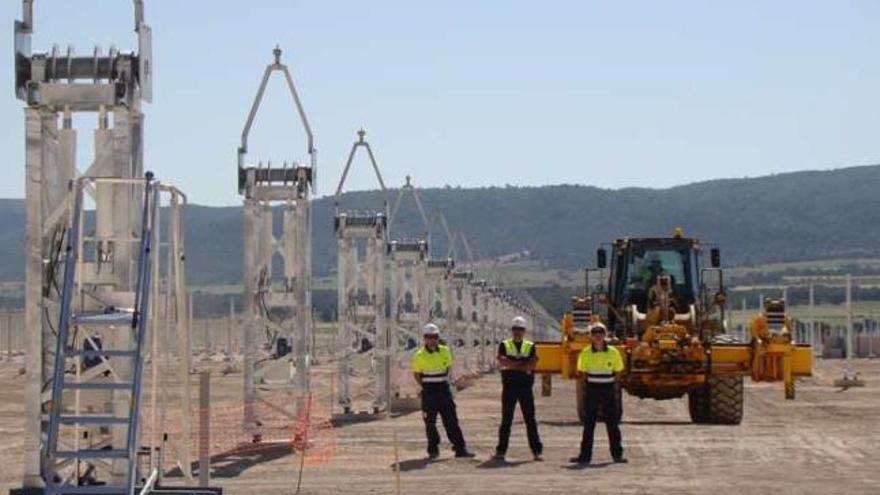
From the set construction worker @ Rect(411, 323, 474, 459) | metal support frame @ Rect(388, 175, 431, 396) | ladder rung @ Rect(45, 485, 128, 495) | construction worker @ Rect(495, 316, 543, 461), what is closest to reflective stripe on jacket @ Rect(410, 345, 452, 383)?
construction worker @ Rect(411, 323, 474, 459)

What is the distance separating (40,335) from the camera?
15.4 metres

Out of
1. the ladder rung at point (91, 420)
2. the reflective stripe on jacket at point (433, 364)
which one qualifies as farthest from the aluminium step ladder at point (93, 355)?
the reflective stripe on jacket at point (433, 364)

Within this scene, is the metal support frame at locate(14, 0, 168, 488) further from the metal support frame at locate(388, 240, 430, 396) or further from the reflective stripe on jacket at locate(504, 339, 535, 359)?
the metal support frame at locate(388, 240, 430, 396)

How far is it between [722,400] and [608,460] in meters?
7.08

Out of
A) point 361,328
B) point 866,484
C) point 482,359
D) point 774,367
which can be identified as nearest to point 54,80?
point 866,484

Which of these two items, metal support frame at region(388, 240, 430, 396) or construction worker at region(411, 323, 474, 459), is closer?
construction worker at region(411, 323, 474, 459)

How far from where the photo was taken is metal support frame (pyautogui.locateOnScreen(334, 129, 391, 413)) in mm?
36781

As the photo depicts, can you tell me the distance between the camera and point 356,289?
38.1 meters

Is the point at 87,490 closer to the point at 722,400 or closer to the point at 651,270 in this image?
the point at 722,400

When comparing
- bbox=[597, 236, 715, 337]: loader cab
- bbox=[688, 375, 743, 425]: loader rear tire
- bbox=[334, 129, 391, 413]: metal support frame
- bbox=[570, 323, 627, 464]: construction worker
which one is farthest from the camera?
bbox=[334, 129, 391, 413]: metal support frame

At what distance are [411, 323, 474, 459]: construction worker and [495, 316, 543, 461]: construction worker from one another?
0.69m

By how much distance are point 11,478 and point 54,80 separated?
799 cm

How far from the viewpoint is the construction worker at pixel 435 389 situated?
1006 inches

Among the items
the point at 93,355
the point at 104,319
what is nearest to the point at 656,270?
the point at 104,319
